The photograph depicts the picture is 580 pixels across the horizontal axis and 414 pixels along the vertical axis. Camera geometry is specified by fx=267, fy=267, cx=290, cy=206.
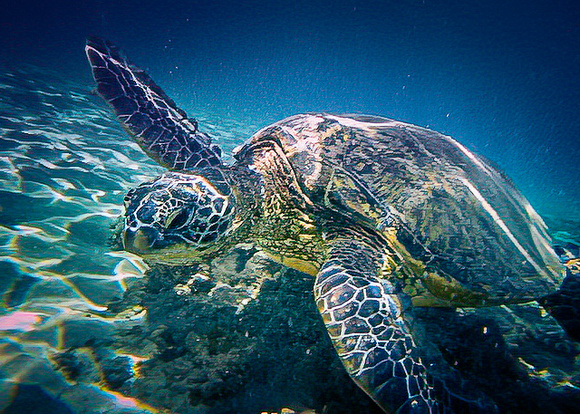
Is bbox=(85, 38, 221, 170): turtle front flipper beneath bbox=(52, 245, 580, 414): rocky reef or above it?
above

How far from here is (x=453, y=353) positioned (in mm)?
1973

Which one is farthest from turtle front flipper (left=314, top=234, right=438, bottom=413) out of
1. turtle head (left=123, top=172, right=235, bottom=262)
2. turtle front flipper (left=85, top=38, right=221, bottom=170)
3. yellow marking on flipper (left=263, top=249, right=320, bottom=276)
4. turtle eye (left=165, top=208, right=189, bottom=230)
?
turtle front flipper (left=85, top=38, right=221, bottom=170)

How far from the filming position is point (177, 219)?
1968mm

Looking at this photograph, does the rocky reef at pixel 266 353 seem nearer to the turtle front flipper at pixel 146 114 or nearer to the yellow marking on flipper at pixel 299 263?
the yellow marking on flipper at pixel 299 263

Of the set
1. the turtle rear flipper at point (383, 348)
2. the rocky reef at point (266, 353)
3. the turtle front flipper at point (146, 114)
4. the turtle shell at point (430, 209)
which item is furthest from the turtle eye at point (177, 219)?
the turtle front flipper at point (146, 114)

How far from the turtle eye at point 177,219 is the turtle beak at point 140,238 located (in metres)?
0.11

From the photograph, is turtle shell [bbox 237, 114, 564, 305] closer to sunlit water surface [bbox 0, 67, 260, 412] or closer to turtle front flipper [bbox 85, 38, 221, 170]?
turtle front flipper [bbox 85, 38, 221, 170]

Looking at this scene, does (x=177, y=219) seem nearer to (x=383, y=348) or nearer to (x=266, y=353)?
(x=266, y=353)

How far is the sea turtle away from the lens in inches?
72.9

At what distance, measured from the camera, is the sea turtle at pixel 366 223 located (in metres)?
1.85

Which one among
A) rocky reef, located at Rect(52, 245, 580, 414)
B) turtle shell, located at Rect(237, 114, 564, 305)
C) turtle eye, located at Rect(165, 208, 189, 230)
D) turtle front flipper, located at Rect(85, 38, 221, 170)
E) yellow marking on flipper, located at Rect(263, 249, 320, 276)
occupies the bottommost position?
rocky reef, located at Rect(52, 245, 580, 414)

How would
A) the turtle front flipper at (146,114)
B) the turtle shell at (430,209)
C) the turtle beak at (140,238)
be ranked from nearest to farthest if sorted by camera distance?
1. the turtle beak at (140,238)
2. the turtle shell at (430,209)
3. the turtle front flipper at (146,114)

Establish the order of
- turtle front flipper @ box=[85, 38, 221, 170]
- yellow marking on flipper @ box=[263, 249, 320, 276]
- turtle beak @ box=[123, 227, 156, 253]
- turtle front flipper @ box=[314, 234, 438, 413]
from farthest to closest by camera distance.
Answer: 1. turtle front flipper @ box=[85, 38, 221, 170]
2. yellow marking on flipper @ box=[263, 249, 320, 276]
3. turtle beak @ box=[123, 227, 156, 253]
4. turtle front flipper @ box=[314, 234, 438, 413]

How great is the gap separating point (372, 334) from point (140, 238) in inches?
64.3
